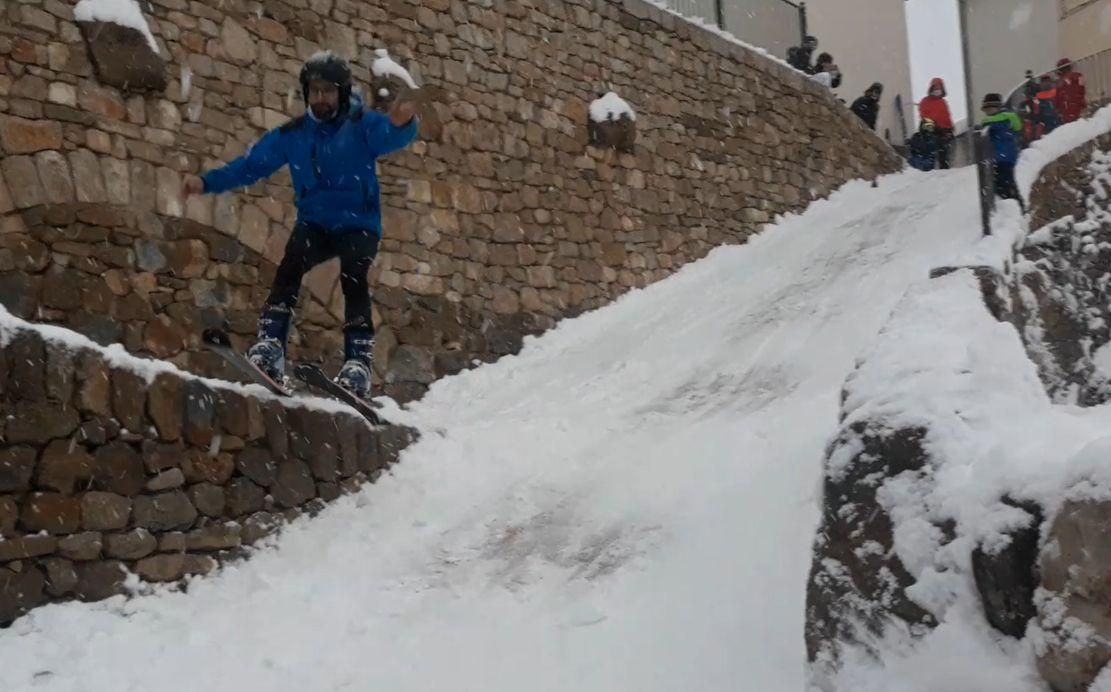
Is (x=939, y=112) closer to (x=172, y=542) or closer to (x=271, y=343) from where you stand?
(x=271, y=343)

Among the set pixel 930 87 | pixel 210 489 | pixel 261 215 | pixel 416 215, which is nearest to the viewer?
pixel 210 489

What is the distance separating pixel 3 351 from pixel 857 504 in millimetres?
2960

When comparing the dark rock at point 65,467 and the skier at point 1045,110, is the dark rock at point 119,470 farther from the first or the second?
the skier at point 1045,110

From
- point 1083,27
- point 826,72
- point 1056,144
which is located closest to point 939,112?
point 826,72

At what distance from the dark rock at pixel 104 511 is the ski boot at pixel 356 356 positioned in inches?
51.3

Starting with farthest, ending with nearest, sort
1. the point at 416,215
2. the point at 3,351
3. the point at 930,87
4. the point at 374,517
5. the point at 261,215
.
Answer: the point at 930,87 < the point at 416,215 < the point at 261,215 < the point at 374,517 < the point at 3,351

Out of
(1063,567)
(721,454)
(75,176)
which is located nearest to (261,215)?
(75,176)

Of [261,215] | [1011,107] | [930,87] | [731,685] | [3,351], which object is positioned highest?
[930,87]

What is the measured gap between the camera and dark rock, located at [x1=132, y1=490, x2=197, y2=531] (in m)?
3.96

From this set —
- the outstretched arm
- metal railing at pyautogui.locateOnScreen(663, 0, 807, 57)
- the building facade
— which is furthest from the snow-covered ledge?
the building facade

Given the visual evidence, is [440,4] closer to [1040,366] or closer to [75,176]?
[75,176]

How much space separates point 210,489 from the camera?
4.26m

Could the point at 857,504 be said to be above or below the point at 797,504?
above

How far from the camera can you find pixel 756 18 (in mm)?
13953
